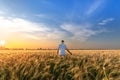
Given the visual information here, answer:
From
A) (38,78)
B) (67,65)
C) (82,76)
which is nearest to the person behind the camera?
(82,76)

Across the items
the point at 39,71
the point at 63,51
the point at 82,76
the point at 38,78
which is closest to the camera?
the point at 82,76

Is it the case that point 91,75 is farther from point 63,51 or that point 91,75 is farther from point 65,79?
point 63,51

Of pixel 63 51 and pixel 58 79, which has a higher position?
pixel 63 51

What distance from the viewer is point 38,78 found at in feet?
31.3

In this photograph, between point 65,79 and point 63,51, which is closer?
point 65,79

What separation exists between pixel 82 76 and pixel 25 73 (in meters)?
2.41

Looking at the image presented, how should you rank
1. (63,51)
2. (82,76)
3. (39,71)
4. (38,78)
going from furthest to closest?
(63,51) < (39,71) < (38,78) < (82,76)

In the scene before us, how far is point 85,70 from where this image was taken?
948 cm

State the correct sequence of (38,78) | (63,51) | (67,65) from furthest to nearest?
(63,51)
(67,65)
(38,78)

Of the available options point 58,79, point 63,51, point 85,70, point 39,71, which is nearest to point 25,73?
point 39,71

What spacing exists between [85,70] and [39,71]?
197 centimetres

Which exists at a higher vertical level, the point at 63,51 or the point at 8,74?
the point at 63,51

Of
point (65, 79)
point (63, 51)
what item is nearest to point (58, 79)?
point (65, 79)

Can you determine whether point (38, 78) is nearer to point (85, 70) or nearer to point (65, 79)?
point (65, 79)
